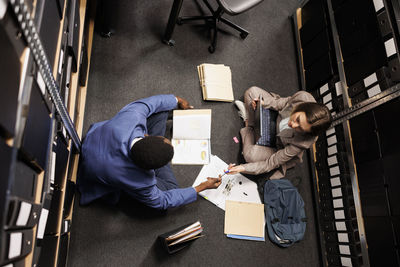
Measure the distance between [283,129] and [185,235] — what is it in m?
0.94

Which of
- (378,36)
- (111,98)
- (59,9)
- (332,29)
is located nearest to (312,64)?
(332,29)

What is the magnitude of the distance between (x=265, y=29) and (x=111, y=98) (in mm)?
1539

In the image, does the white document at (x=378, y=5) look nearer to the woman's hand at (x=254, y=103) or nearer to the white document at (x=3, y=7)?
the woman's hand at (x=254, y=103)

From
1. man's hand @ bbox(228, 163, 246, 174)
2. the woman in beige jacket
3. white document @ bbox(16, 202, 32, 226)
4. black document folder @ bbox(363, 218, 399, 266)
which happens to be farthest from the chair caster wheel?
white document @ bbox(16, 202, 32, 226)

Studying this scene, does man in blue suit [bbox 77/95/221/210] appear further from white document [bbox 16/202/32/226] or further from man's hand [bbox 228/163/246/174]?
white document [bbox 16/202/32/226]

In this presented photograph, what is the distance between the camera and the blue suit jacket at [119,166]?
1.11 meters

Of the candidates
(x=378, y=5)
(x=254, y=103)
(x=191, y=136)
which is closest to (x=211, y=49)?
(x=254, y=103)

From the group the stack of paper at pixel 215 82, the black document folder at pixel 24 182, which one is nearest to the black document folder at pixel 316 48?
the stack of paper at pixel 215 82

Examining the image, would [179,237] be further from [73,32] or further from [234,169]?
[73,32]

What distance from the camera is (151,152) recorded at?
96cm

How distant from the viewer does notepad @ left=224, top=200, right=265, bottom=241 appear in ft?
5.51

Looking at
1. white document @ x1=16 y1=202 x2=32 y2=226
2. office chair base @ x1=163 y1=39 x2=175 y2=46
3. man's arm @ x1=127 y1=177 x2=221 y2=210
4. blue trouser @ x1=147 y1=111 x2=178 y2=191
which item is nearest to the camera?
white document @ x1=16 y1=202 x2=32 y2=226

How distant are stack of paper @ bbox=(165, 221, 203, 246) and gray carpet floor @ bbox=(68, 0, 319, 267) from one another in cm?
16

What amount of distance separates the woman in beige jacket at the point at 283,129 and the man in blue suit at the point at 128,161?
52 cm
